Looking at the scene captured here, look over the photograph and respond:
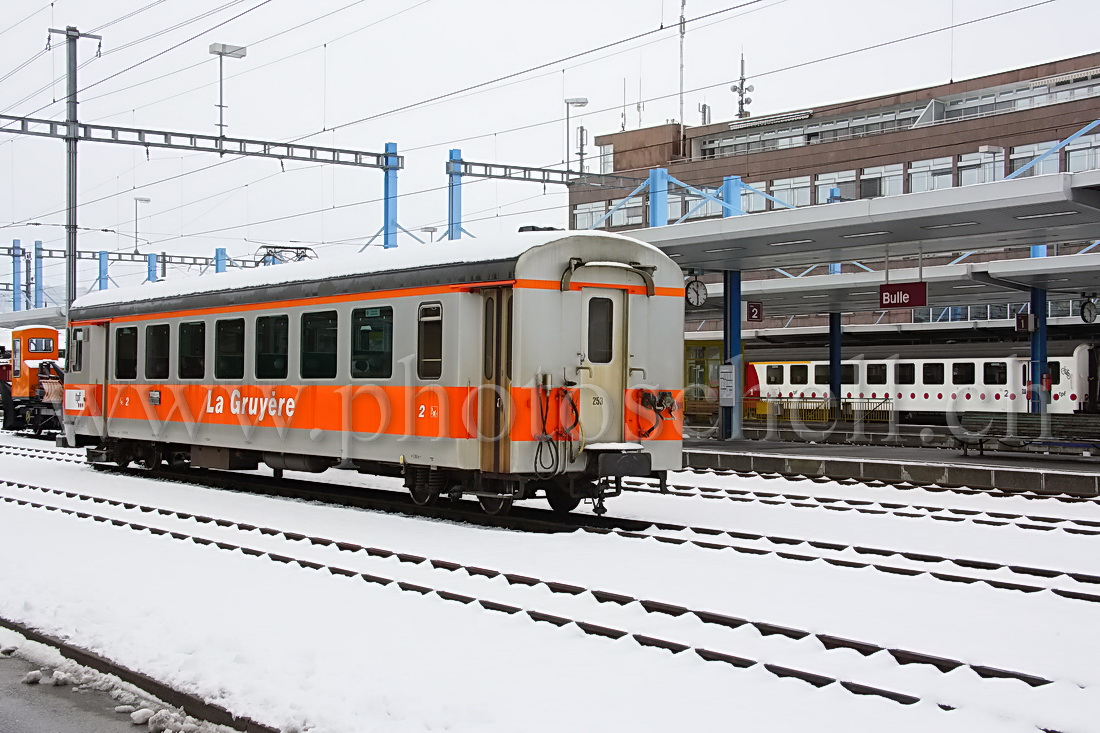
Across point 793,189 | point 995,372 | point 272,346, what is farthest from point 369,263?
point 793,189

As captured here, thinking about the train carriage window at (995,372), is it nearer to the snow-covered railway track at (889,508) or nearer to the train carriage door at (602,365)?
the snow-covered railway track at (889,508)

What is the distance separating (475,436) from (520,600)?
3.95 m

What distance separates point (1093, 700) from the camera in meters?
6.00

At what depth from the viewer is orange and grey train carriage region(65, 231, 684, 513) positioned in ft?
40.4

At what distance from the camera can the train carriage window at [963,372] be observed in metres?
37.0

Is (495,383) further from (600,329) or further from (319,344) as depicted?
(319,344)

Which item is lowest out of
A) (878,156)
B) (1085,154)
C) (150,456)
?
(150,456)

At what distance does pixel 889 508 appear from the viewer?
15133 millimetres

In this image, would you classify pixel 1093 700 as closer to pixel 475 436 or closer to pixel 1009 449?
pixel 475 436

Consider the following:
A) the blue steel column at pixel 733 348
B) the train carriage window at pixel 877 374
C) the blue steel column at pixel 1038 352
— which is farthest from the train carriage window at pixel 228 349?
the train carriage window at pixel 877 374

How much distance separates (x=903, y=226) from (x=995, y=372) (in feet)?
57.0

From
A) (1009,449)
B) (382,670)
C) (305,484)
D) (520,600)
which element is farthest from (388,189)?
(382,670)

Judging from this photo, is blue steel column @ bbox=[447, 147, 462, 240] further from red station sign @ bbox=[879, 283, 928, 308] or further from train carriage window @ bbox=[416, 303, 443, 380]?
train carriage window @ bbox=[416, 303, 443, 380]

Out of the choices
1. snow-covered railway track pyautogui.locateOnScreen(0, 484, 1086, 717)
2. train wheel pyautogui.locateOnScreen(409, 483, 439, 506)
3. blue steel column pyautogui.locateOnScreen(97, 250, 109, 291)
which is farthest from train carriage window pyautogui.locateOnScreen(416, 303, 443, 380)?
blue steel column pyautogui.locateOnScreen(97, 250, 109, 291)
